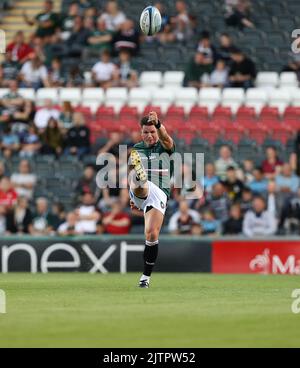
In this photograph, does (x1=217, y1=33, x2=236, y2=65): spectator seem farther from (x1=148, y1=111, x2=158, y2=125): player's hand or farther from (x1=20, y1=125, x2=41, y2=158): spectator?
(x1=148, y1=111, x2=158, y2=125): player's hand

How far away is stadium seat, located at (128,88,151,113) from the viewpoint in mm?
25500

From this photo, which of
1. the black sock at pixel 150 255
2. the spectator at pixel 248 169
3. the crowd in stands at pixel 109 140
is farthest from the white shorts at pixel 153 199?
the spectator at pixel 248 169

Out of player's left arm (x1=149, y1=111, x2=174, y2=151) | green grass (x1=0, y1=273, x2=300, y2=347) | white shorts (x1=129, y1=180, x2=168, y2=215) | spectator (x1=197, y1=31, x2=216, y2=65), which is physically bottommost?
green grass (x1=0, y1=273, x2=300, y2=347)

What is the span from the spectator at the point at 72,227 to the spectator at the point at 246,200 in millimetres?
3208

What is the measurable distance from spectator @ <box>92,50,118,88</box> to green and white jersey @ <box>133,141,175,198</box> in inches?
427

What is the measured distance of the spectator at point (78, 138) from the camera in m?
24.2

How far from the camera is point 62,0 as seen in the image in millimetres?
29656

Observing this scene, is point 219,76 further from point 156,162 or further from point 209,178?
point 156,162

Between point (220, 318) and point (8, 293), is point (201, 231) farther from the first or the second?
point (220, 318)

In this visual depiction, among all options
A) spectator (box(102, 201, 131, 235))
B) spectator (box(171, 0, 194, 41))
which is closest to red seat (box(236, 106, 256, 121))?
spectator (box(171, 0, 194, 41))

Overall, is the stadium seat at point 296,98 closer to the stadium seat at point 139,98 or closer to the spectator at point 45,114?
the stadium seat at point 139,98

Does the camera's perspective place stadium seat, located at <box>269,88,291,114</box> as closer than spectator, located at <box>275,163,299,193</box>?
No

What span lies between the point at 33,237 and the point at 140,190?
6229 millimetres

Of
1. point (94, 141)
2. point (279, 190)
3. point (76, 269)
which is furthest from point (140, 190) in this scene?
point (94, 141)
